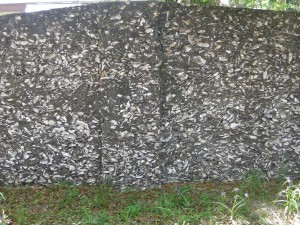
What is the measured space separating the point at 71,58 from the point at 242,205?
2128mm

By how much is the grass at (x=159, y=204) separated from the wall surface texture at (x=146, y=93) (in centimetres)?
18

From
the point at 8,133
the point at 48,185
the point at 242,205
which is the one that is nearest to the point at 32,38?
the point at 8,133

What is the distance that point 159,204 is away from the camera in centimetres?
400

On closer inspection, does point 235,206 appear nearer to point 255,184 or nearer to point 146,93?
point 255,184

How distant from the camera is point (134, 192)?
14.5ft

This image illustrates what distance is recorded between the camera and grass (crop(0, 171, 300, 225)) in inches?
148

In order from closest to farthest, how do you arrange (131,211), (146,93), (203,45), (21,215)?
1. (21,215)
2. (131,211)
3. (146,93)
4. (203,45)

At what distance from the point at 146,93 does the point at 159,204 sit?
1.08 meters

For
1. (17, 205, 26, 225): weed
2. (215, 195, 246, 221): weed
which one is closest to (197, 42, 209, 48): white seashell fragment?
(215, 195, 246, 221): weed

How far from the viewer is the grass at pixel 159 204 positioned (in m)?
3.76

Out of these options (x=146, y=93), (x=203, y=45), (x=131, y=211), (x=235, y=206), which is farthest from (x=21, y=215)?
(x=203, y=45)

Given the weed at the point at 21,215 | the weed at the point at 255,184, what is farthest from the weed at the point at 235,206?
the weed at the point at 21,215

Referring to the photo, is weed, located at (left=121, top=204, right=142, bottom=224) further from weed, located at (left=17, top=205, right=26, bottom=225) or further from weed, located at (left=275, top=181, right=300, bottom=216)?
weed, located at (left=275, top=181, right=300, bottom=216)

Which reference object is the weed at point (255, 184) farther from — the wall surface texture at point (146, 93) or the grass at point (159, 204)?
the wall surface texture at point (146, 93)
